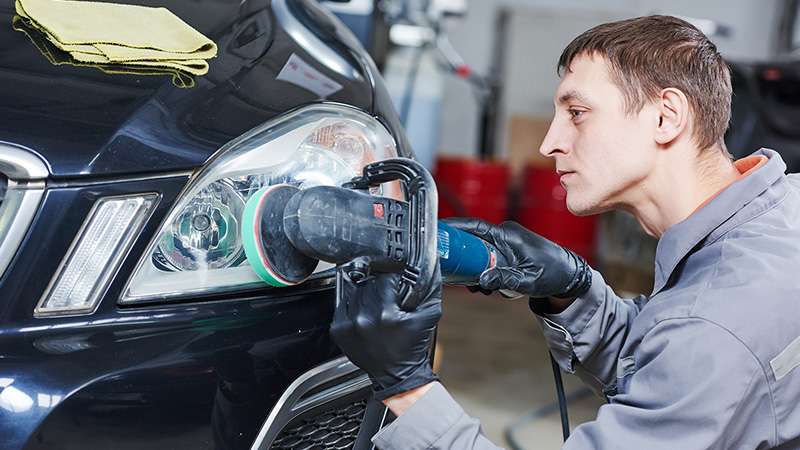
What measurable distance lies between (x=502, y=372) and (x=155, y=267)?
2.75 m

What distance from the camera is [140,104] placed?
118 cm

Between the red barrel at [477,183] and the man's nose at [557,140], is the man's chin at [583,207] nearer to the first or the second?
the man's nose at [557,140]

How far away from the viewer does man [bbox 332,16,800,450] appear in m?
1.08

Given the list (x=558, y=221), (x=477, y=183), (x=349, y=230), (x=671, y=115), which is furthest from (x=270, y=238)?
(x=558, y=221)

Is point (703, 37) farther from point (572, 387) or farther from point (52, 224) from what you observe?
point (572, 387)

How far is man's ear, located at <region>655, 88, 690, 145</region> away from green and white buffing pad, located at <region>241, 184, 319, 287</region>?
0.53 meters

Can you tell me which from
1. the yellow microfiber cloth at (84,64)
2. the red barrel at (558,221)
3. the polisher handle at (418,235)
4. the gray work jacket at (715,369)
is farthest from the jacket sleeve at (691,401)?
the red barrel at (558,221)

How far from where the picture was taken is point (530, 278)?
143 centimetres

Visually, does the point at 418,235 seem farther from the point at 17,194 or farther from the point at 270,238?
the point at 17,194

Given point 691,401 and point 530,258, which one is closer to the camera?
point 691,401

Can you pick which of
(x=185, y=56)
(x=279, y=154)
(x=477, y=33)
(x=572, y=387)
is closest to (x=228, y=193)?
(x=279, y=154)

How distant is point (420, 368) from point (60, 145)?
508mm

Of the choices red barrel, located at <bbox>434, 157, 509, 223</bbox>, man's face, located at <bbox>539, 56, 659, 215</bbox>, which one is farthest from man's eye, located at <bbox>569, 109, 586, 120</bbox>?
red barrel, located at <bbox>434, 157, 509, 223</bbox>

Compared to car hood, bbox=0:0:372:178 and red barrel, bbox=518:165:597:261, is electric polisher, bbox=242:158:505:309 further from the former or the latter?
red barrel, bbox=518:165:597:261
